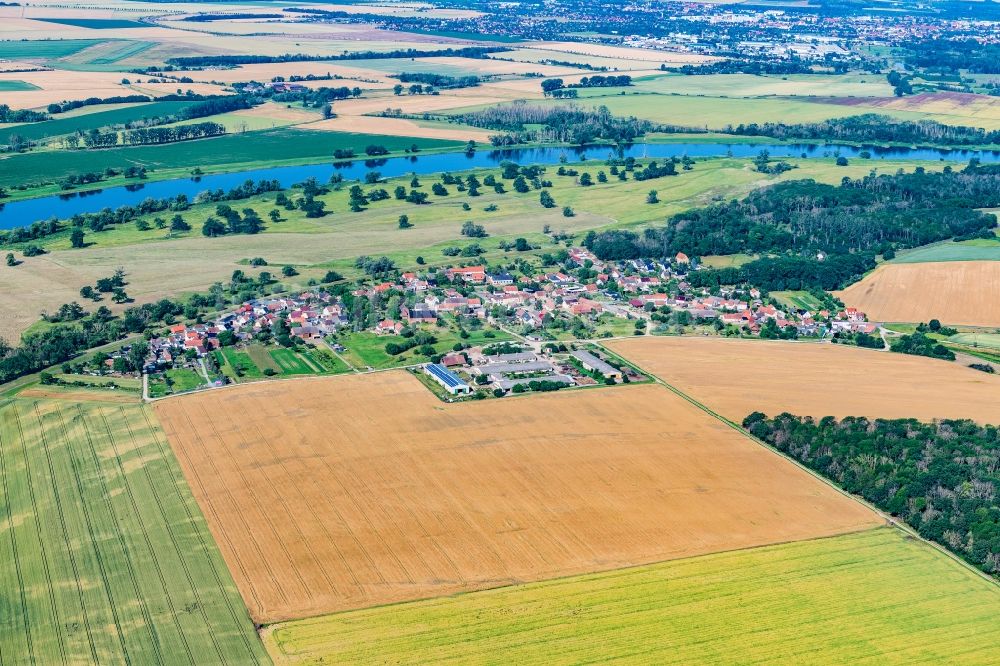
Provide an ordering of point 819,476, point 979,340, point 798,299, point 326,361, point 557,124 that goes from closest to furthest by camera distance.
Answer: point 819,476 → point 326,361 → point 979,340 → point 798,299 → point 557,124

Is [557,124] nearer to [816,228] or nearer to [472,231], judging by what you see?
[472,231]

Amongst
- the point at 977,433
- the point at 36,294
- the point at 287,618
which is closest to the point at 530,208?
the point at 36,294

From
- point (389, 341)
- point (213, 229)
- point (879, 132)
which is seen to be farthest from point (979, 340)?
point (879, 132)

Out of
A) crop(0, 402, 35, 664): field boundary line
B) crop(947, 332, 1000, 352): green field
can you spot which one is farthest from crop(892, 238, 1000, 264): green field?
crop(0, 402, 35, 664): field boundary line

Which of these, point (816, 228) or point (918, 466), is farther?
point (816, 228)

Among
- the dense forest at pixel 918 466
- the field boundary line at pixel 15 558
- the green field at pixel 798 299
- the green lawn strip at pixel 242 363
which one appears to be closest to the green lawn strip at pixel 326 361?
the green lawn strip at pixel 242 363

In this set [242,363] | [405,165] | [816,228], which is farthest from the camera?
[405,165]

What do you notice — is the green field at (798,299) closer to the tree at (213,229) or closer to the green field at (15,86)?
the tree at (213,229)
